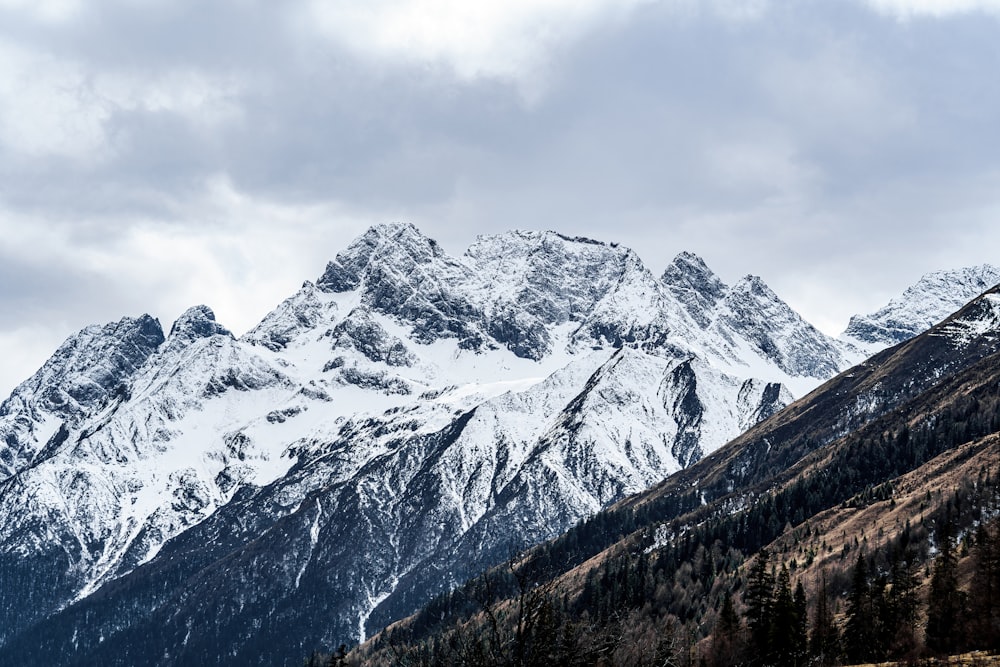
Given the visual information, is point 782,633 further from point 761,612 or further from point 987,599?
point 987,599

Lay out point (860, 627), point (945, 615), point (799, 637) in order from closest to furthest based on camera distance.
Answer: point (799, 637)
point (945, 615)
point (860, 627)

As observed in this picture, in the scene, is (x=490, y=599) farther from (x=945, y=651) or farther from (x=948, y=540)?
(x=948, y=540)

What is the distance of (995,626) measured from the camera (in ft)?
362

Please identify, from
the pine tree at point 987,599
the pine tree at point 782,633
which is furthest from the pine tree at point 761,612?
the pine tree at point 987,599

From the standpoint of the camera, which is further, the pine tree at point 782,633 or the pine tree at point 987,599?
the pine tree at point 987,599

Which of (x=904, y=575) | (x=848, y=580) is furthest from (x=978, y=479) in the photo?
(x=904, y=575)

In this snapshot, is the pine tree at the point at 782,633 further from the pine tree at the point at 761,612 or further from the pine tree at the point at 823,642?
the pine tree at the point at 823,642

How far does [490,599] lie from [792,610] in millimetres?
75849

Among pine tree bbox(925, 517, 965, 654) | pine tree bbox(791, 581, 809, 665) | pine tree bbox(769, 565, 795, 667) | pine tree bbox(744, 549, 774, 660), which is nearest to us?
pine tree bbox(769, 565, 795, 667)

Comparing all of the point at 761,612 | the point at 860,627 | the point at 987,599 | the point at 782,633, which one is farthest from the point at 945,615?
the point at 782,633

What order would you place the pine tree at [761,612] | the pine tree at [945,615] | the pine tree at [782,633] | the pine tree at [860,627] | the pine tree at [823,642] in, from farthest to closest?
the pine tree at [860,627], the pine tree at [823,642], the pine tree at [945,615], the pine tree at [761,612], the pine tree at [782,633]

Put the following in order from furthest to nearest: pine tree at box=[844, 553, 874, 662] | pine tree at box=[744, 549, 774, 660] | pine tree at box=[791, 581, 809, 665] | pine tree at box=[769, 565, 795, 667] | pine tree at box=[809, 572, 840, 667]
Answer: pine tree at box=[844, 553, 874, 662]
pine tree at box=[809, 572, 840, 667]
pine tree at box=[744, 549, 774, 660]
pine tree at box=[791, 581, 809, 665]
pine tree at box=[769, 565, 795, 667]

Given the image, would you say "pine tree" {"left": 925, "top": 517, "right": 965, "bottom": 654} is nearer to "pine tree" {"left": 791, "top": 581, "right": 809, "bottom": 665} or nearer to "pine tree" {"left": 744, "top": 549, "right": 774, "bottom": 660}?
"pine tree" {"left": 791, "top": 581, "right": 809, "bottom": 665}

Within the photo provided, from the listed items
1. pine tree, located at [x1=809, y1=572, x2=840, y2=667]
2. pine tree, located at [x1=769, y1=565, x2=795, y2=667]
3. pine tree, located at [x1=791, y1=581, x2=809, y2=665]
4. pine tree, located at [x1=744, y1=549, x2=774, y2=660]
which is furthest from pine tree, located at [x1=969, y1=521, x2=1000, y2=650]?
pine tree, located at [x1=744, y1=549, x2=774, y2=660]
